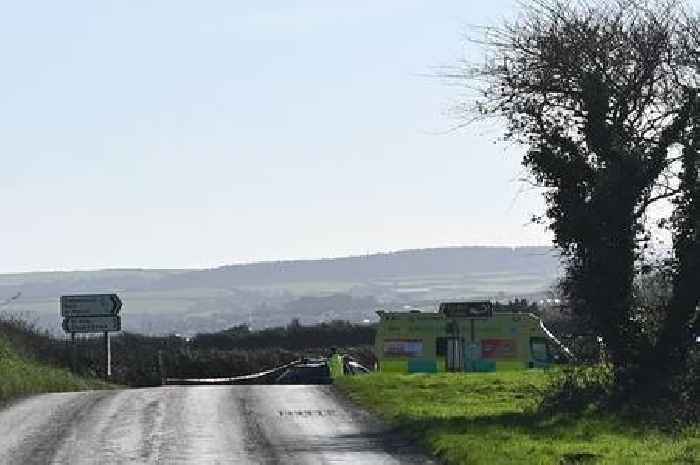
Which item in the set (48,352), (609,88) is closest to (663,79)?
(609,88)

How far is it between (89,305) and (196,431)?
2656 centimetres

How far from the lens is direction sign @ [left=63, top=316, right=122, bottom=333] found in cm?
4903

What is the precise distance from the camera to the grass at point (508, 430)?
1927 cm

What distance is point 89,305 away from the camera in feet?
163

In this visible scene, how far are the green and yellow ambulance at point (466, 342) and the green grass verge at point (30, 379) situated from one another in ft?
33.0

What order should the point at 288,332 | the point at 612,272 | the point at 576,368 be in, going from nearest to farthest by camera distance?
the point at 612,272, the point at 576,368, the point at 288,332

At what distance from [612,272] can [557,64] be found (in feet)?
13.8

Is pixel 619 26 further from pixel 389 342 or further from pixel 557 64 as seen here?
pixel 389 342

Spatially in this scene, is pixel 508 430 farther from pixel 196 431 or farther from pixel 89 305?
pixel 89 305

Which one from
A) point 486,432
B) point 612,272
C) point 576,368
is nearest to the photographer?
point 486,432

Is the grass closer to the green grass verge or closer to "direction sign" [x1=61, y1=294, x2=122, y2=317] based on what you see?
the green grass verge

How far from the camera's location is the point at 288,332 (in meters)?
83.4

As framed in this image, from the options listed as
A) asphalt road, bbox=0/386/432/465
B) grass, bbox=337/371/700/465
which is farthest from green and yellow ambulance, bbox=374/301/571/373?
asphalt road, bbox=0/386/432/465

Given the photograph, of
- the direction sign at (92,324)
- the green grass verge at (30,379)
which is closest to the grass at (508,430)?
the green grass verge at (30,379)
